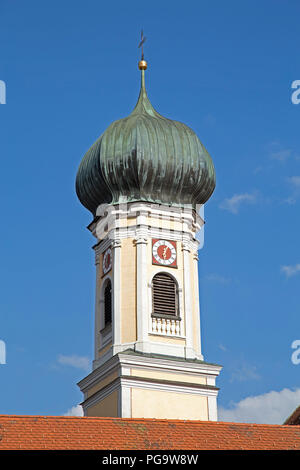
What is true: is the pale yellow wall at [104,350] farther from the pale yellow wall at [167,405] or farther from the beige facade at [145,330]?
the pale yellow wall at [167,405]

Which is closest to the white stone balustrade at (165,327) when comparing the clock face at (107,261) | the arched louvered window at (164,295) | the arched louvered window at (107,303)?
the arched louvered window at (164,295)

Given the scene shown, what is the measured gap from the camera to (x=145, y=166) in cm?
3309

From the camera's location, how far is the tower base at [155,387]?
98.9ft

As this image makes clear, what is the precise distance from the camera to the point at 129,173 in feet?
108

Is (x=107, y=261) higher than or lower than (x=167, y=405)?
higher

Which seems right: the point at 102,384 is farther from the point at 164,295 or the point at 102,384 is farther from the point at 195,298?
the point at 195,298

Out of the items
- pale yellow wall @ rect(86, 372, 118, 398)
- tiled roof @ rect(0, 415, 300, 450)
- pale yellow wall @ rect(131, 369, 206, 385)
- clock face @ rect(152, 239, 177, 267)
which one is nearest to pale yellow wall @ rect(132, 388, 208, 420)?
pale yellow wall @ rect(131, 369, 206, 385)

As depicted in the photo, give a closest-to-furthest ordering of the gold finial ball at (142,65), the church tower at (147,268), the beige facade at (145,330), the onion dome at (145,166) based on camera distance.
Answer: the beige facade at (145,330) → the church tower at (147,268) → the onion dome at (145,166) → the gold finial ball at (142,65)

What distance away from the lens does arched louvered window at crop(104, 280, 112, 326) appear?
1273 inches

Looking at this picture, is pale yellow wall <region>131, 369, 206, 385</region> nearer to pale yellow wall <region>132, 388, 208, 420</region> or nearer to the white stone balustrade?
pale yellow wall <region>132, 388, 208, 420</region>

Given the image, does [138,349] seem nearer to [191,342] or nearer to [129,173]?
[191,342]

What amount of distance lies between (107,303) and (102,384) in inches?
102

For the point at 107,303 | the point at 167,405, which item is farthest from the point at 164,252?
the point at 167,405

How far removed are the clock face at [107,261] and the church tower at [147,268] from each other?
1.2 inches
